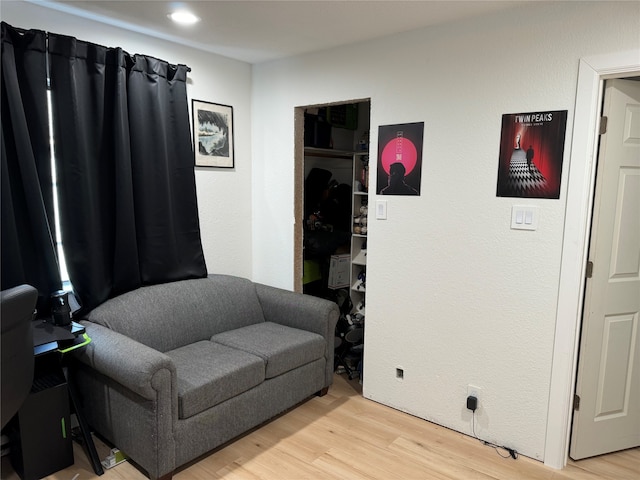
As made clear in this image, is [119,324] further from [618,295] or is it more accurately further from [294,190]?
[618,295]

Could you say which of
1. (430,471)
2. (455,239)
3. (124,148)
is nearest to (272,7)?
(124,148)

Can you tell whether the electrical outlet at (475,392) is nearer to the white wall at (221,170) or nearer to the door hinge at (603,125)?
the door hinge at (603,125)

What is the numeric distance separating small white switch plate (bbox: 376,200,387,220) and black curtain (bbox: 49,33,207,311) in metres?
1.28

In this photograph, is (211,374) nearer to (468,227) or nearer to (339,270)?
(468,227)

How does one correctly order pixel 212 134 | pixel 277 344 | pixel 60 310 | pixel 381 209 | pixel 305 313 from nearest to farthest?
pixel 60 310
pixel 277 344
pixel 381 209
pixel 305 313
pixel 212 134

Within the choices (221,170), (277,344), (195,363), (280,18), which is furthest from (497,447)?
(280,18)

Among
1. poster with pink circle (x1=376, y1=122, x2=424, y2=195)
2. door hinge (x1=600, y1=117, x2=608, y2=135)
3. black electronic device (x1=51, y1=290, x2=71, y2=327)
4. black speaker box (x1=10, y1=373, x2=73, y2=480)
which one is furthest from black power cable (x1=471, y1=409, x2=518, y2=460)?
black electronic device (x1=51, y1=290, x2=71, y2=327)

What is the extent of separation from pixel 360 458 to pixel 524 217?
5.24 feet

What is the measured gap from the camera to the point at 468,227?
2551 millimetres

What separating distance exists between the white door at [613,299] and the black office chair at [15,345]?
2.58 meters

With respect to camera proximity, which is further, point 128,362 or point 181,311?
point 181,311

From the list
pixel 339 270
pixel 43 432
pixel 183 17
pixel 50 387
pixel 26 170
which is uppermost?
pixel 183 17

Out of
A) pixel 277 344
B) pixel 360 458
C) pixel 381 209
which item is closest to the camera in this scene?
pixel 360 458

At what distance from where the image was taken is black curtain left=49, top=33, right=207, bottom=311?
2486 mm
